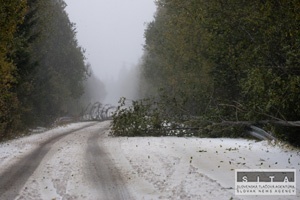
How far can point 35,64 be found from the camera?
21.4 m

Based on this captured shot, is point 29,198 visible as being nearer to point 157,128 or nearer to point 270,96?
Result: point 270,96

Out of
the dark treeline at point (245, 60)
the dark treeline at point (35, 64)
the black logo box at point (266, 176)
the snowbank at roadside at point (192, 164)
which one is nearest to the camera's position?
the snowbank at roadside at point (192, 164)

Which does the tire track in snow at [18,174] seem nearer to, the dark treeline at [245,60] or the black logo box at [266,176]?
the black logo box at [266,176]

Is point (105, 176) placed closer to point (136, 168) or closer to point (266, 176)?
point (136, 168)

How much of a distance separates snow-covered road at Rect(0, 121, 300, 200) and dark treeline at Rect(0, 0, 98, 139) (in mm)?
4068

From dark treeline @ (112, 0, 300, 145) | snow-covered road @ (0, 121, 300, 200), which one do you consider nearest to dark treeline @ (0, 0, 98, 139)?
snow-covered road @ (0, 121, 300, 200)

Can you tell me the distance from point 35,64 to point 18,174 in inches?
513

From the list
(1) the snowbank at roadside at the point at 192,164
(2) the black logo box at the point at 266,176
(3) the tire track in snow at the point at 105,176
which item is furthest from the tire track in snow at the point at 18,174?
(2) the black logo box at the point at 266,176

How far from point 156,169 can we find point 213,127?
297 inches

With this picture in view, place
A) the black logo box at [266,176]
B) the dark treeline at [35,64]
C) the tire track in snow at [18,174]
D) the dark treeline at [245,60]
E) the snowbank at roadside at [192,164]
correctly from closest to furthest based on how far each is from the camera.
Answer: the snowbank at roadside at [192,164], the tire track in snow at [18,174], the black logo box at [266,176], the dark treeline at [245,60], the dark treeline at [35,64]

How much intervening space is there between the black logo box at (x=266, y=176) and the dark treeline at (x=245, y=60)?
3.23 m

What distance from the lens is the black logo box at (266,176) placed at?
26.6 ft

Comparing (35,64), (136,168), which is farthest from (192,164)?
(35,64)

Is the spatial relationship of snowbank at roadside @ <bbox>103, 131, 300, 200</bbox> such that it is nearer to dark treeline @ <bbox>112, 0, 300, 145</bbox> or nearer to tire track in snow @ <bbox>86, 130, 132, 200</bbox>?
tire track in snow @ <bbox>86, 130, 132, 200</bbox>
